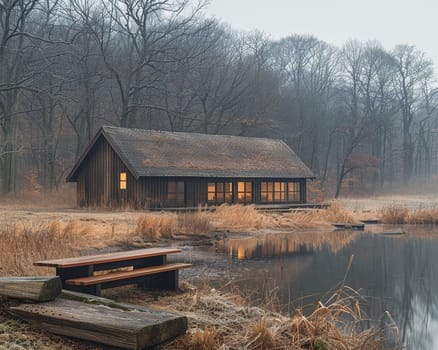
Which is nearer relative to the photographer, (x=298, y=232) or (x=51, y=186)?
(x=298, y=232)

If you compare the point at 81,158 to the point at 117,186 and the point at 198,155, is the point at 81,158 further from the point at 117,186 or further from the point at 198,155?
the point at 198,155

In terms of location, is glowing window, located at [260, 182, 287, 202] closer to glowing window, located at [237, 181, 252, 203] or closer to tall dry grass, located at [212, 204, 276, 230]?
glowing window, located at [237, 181, 252, 203]

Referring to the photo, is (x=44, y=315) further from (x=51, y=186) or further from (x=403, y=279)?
(x=51, y=186)

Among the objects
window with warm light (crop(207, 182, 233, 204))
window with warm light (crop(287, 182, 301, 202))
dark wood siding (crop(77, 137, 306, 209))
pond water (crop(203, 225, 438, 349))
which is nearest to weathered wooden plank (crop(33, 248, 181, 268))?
pond water (crop(203, 225, 438, 349))

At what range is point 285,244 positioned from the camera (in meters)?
19.3

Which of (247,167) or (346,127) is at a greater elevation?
(346,127)

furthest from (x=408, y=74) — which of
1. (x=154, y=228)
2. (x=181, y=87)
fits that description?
(x=154, y=228)

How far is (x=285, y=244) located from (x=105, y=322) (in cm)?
1462

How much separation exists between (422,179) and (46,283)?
5557cm

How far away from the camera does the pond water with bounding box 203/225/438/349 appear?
1030 centimetres

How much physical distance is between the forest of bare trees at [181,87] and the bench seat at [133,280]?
2184 centimetres

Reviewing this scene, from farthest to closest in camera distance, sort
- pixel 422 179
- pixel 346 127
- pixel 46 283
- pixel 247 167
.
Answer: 1. pixel 422 179
2. pixel 346 127
3. pixel 247 167
4. pixel 46 283

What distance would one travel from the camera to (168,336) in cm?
534

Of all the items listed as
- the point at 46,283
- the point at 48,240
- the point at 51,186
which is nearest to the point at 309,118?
the point at 51,186
